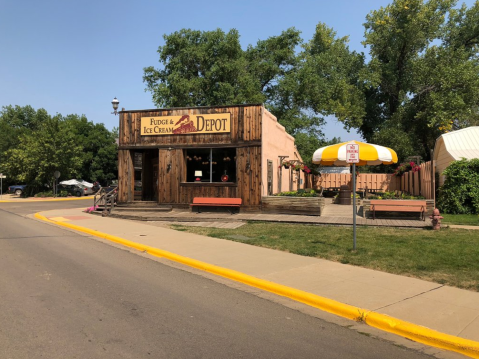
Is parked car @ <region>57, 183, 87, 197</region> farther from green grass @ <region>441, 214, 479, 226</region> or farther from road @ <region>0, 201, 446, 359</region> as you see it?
green grass @ <region>441, 214, 479, 226</region>

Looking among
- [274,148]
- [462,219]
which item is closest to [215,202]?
[274,148]

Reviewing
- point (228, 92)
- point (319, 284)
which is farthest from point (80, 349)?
point (228, 92)

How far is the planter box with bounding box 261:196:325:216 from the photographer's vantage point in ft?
49.6

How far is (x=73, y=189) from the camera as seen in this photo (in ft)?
129

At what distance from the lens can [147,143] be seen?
1800 centimetres

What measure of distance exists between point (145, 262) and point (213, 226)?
220 inches

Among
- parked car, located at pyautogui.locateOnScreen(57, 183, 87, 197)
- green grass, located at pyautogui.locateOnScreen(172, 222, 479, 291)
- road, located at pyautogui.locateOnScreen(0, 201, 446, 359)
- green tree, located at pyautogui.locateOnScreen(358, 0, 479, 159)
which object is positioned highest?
green tree, located at pyautogui.locateOnScreen(358, 0, 479, 159)

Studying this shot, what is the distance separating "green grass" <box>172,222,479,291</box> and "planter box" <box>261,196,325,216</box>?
217 centimetres

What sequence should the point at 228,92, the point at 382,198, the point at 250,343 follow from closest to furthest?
1. the point at 250,343
2. the point at 382,198
3. the point at 228,92

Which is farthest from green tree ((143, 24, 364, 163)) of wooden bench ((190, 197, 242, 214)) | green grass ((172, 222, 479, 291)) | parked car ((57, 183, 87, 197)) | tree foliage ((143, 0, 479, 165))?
green grass ((172, 222, 479, 291))

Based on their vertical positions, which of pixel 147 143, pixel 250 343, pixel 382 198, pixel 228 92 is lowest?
pixel 250 343

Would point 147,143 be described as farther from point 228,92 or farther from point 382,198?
point 228,92

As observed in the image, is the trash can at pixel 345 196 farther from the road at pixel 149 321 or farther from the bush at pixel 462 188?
the road at pixel 149 321

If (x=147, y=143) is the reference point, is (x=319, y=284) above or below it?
below
